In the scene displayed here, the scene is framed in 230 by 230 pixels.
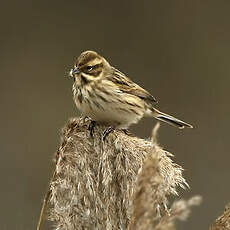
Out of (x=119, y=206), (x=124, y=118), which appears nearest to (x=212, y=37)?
(x=124, y=118)

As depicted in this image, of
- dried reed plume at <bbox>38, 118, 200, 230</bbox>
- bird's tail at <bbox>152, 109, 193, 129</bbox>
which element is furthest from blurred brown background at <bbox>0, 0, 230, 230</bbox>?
dried reed plume at <bbox>38, 118, 200, 230</bbox>

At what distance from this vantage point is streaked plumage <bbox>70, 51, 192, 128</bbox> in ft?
12.5

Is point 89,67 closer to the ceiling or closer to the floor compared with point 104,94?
closer to the ceiling

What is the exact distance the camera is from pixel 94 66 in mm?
3957

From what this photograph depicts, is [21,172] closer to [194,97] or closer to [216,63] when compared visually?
[194,97]

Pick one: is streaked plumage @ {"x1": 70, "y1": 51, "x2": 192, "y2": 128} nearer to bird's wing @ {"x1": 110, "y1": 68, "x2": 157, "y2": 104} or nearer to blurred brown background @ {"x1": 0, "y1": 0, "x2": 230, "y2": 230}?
bird's wing @ {"x1": 110, "y1": 68, "x2": 157, "y2": 104}

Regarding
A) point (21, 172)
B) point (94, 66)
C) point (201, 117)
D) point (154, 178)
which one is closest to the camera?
point (154, 178)

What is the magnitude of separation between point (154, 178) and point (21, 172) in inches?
193

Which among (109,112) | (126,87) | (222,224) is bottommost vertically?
(222,224)

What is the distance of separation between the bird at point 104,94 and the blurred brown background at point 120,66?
2.84 meters

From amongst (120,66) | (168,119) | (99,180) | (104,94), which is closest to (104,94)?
(104,94)

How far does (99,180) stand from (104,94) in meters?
1.35

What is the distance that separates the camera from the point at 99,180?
270 cm

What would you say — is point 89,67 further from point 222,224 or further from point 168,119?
point 222,224
